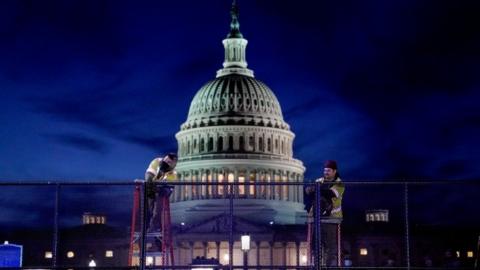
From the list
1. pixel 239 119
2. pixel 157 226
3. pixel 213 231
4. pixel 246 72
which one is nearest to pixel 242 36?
pixel 246 72

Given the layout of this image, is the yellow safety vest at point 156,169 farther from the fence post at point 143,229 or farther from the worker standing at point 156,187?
the fence post at point 143,229

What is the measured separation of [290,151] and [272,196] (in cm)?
1902

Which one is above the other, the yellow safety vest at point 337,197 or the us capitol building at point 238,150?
the us capitol building at point 238,150

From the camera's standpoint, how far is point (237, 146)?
143125 millimetres

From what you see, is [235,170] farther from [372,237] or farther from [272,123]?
[372,237]

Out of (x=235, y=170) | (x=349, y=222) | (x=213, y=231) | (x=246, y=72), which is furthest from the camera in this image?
(x=246, y=72)

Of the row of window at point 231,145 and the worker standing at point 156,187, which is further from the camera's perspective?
the row of window at point 231,145

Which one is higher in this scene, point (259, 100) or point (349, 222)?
point (259, 100)

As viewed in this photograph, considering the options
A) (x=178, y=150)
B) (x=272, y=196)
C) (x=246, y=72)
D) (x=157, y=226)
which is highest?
(x=246, y=72)

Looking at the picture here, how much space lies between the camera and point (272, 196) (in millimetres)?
129625

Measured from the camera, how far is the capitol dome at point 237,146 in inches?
5369

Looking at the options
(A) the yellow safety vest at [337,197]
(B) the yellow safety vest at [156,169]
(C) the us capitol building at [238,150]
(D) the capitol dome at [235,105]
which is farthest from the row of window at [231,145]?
(A) the yellow safety vest at [337,197]

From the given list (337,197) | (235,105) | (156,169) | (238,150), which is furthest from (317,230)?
(235,105)

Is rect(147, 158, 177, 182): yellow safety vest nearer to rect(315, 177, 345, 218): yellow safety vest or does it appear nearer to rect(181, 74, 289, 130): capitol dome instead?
rect(315, 177, 345, 218): yellow safety vest
